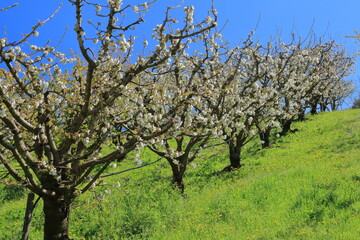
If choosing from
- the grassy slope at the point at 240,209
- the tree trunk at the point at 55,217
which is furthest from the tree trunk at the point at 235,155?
the tree trunk at the point at 55,217

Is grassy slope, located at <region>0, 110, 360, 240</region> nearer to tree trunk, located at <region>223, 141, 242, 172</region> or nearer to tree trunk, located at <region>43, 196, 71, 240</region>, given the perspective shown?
tree trunk, located at <region>43, 196, 71, 240</region>

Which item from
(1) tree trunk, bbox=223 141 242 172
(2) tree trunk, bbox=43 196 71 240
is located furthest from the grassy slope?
(1) tree trunk, bbox=223 141 242 172

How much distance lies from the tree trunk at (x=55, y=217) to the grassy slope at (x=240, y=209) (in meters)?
0.47

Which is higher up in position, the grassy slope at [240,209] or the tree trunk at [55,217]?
the tree trunk at [55,217]

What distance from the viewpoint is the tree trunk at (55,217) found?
7406 mm

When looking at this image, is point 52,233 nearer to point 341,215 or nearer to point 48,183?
point 48,183

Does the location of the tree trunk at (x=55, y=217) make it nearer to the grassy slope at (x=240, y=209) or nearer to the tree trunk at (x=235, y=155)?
the grassy slope at (x=240, y=209)

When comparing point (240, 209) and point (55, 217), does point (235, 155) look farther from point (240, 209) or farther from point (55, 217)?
point (55, 217)

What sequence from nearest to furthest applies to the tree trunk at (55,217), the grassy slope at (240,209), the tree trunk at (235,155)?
1. the tree trunk at (55,217)
2. the grassy slope at (240,209)
3. the tree trunk at (235,155)

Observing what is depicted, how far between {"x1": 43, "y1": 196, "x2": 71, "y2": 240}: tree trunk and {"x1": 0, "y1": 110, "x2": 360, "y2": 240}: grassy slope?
1.54 ft

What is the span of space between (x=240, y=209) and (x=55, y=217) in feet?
18.8

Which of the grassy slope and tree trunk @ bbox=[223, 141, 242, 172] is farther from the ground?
tree trunk @ bbox=[223, 141, 242, 172]

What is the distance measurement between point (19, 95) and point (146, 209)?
521 cm

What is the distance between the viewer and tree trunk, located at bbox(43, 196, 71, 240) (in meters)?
7.41
